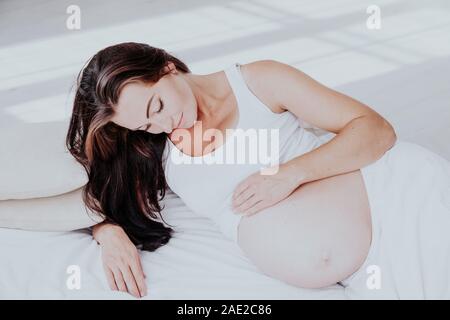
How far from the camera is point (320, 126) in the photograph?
144 cm

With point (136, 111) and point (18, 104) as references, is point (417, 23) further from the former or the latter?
point (136, 111)

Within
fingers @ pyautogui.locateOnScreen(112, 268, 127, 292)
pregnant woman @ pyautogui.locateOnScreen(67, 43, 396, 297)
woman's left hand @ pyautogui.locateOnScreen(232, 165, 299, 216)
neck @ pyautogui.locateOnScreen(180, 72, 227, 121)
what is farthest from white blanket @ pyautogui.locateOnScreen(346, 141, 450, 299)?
fingers @ pyautogui.locateOnScreen(112, 268, 127, 292)

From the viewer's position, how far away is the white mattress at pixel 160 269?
1365 mm

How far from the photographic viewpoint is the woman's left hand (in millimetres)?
1366

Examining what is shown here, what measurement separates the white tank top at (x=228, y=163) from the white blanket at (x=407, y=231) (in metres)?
→ 0.18

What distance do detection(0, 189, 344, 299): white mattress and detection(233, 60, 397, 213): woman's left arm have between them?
137mm

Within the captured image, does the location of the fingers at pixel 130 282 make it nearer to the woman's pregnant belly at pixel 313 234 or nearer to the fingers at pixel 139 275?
the fingers at pixel 139 275

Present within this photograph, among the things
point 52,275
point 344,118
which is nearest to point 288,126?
point 344,118

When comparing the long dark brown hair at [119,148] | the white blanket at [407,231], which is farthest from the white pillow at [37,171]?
the white blanket at [407,231]

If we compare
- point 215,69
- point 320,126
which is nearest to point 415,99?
point 215,69

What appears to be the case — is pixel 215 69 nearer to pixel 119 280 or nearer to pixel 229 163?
pixel 229 163

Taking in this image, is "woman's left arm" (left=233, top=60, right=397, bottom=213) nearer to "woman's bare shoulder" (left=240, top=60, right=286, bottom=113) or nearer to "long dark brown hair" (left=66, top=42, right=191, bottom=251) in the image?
"woman's bare shoulder" (left=240, top=60, right=286, bottom=113)

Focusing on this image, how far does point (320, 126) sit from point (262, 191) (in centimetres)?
19
